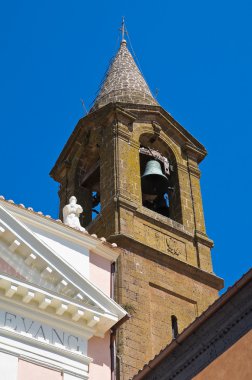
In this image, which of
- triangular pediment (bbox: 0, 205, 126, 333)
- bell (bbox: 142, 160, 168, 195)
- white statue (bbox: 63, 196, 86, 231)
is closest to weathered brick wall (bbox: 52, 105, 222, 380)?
bell (bbox: 142, 160, 168, 195)

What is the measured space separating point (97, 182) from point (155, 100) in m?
3.98

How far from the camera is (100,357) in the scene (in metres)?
15.5

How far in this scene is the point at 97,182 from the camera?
30.5 meters

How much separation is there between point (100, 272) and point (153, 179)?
12081 millimetres

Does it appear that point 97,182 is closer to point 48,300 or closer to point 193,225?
point 193,225

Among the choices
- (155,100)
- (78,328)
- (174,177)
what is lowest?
(78,328)

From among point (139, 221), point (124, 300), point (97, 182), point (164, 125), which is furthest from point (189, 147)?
point (124, 300)

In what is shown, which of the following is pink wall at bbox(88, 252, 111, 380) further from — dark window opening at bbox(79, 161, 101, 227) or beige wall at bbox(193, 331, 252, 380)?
dark window opening at bbox(79, 161, 101, 227)

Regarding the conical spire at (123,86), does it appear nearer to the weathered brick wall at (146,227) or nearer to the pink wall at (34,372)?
the weathered brick wall at (146,227)

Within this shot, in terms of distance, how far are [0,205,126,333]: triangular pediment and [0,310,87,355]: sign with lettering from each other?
11.0 inches

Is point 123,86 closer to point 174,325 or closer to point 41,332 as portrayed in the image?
point 174,325

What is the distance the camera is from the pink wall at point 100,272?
54.1 ft

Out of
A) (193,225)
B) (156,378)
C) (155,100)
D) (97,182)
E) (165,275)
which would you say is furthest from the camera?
(155,100)

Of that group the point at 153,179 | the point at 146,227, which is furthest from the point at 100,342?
the point at 153,179
